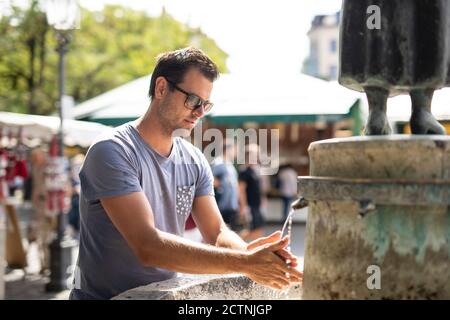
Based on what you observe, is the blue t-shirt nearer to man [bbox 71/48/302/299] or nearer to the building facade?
man [bbox 71/48/302/299]

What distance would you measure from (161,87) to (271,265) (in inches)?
43.4

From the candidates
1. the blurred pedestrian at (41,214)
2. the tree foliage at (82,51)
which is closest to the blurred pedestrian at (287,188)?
the tree foliage at (82,51)

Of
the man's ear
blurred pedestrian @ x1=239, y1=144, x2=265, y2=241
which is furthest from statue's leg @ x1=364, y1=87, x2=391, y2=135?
blurred pedestrian @ x1=239, y1=144, x2=265, y2=241

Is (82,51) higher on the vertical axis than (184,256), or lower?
higher

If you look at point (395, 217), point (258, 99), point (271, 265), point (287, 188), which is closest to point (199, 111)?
point (271, 265)

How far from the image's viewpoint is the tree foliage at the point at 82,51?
81.9ft

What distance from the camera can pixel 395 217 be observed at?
2.02 metres

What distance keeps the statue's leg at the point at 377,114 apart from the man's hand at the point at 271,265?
530mm

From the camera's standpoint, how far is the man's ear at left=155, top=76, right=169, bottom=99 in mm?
3072

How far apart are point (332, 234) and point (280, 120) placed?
7.99m

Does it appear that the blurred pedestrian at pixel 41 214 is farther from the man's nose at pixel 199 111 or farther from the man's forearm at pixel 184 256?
the man's forearm at pixel 184 256

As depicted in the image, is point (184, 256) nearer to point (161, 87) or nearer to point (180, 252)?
point (180, 252)

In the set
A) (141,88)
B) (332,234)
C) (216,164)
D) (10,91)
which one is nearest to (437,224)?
(332,234)

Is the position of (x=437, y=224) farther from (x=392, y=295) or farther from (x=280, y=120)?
(x=280, y=120)
